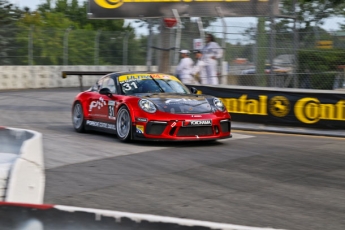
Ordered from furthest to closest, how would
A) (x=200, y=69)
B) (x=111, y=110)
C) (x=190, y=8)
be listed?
(x=190, y=8) < (x=200, y=69) < (x=111, y=110)

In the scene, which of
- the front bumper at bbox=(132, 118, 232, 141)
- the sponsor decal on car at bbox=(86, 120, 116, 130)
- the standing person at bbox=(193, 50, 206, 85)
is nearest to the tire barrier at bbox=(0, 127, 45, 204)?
the front bumper at bbox=(132, 118, 232, 141)

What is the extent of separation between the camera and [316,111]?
12.8 metres

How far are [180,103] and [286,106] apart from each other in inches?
127

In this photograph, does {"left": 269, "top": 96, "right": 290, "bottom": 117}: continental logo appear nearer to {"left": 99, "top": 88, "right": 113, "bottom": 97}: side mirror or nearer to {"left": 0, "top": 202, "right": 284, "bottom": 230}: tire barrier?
{"left": 99, "top": 88, "right": 113, "bottom": 97}: side mirror

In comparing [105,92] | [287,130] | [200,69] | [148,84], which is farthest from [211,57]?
[105,92]

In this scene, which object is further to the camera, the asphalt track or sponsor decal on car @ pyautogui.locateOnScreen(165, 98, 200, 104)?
sponsor decal on car @ pyautogui.locateOnScreen(165, 98, 200, 104)

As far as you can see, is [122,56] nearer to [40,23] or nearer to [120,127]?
[120,127]

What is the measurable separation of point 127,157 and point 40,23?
152 feet

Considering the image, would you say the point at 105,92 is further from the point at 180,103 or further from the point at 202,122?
the point at 202,122

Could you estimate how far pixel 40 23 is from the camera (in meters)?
54.0

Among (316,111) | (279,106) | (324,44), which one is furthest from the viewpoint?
(324,44)

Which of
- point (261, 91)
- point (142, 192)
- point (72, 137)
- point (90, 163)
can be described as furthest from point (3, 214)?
point (261, 91)

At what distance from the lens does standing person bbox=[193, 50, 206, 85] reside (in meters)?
16.6

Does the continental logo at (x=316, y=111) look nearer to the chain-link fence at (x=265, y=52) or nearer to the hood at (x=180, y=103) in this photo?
the chain-link fence at (x=265, y=52)
